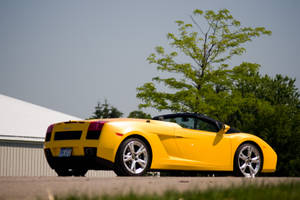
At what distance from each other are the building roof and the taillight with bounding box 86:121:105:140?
43.8ft

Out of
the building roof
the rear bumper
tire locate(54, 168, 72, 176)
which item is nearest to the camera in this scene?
the rear bumper

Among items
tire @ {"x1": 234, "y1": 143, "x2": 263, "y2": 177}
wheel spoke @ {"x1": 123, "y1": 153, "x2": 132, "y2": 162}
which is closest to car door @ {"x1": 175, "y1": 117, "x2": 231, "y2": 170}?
tire @ {"x1": 234, "y1": 143, "x2": 263, "y2": 177}

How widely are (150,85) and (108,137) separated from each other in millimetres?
14951

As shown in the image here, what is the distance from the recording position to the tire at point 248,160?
1000cm

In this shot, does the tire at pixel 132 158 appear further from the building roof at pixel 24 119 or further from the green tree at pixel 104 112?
the green tree at pixel 104 112

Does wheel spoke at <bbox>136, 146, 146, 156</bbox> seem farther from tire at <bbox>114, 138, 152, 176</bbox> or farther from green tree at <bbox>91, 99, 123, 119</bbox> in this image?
green tree at <bbox>91, 99, 123, 119</bbox>

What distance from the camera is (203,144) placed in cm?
952

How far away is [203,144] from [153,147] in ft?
4.35

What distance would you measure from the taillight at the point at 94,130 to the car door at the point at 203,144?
1.66m

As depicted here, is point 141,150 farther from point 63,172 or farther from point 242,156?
point 242,156

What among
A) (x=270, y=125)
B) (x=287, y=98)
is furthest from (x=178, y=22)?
(x=287, y=98)

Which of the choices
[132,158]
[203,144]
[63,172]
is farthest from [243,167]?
[63,172]

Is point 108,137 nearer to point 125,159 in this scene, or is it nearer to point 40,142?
point 125,159

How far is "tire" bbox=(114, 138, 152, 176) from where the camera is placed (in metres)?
8.14
